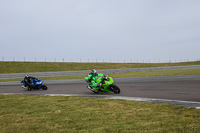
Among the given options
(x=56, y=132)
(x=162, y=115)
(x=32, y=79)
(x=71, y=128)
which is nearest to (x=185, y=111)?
(x=162, y=115)

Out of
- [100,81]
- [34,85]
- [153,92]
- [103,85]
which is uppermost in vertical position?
[100,81]

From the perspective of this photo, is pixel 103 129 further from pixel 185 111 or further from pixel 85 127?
pixel 185 111

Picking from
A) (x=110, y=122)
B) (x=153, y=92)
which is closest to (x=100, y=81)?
(x=153, y=92)

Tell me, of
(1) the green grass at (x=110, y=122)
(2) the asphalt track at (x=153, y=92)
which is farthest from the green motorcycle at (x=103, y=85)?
(1) the green grass at (x=110, y=122)

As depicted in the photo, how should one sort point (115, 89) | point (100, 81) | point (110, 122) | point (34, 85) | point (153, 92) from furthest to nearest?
1. point (34, 85)
2. point (100, 81)
3. point (115, 89)
4. point (153, 92)
5. point (110, 122)

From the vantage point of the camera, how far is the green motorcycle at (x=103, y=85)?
485 inches

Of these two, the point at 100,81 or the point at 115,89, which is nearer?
the point at 115,89

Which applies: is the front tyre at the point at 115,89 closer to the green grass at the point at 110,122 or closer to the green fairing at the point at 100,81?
the green fairing at the point at 100,81

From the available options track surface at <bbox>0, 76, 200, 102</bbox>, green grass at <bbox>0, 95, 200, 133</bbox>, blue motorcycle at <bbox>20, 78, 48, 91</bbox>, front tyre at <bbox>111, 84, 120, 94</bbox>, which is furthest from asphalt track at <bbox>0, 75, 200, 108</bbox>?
green grass at <bbox>0, 95, 200, 133</bbox>

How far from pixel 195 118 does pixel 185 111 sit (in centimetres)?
89

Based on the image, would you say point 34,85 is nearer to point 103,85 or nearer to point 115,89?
point 103,85

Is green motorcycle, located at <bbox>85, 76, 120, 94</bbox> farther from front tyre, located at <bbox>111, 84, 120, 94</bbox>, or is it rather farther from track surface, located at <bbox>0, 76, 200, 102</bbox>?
track surface, located at <bbox>0, 76, 200, 102</bbox>

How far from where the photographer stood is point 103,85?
1245 cm

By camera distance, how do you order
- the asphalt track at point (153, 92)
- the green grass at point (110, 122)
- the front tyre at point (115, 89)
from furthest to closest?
1. the front tyre at point (115, 89)
2. the asphalt track at point (153, 92)
3. the green grass at point (110, 122)
